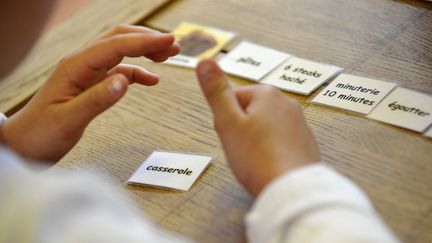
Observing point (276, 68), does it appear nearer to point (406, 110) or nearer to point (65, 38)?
→ point (406, 110)

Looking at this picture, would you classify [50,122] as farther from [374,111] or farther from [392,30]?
[392,30]

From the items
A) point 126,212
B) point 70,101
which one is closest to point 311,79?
point 70,101

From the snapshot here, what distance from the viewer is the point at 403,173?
2.64 ft

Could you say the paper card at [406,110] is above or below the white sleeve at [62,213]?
below

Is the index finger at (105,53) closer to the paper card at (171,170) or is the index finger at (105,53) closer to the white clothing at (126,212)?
the paper card at (171,170)

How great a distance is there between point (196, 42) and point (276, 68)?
0.20 metres

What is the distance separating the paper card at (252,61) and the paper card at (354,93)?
0.41 feet

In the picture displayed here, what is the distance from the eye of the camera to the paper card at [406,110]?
0.86 metres

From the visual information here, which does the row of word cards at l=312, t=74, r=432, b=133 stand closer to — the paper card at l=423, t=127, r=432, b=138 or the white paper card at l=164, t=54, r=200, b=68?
the paper card at l=423, t=127, r=432, b=138

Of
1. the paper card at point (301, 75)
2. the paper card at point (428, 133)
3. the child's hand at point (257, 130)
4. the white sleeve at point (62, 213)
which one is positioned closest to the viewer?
the white sleeve at point (62, 213)

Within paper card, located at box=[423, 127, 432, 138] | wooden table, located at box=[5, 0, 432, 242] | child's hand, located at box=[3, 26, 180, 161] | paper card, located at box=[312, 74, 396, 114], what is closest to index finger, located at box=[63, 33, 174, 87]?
child's hand, located at box=[3, 26, 180, 161]

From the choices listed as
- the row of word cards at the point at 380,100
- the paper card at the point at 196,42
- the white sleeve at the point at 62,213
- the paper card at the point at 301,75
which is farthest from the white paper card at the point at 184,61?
the white sleeve at the point at 62,213

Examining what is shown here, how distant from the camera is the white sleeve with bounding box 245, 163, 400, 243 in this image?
0.60 metres

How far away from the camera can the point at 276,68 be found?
105 cm
